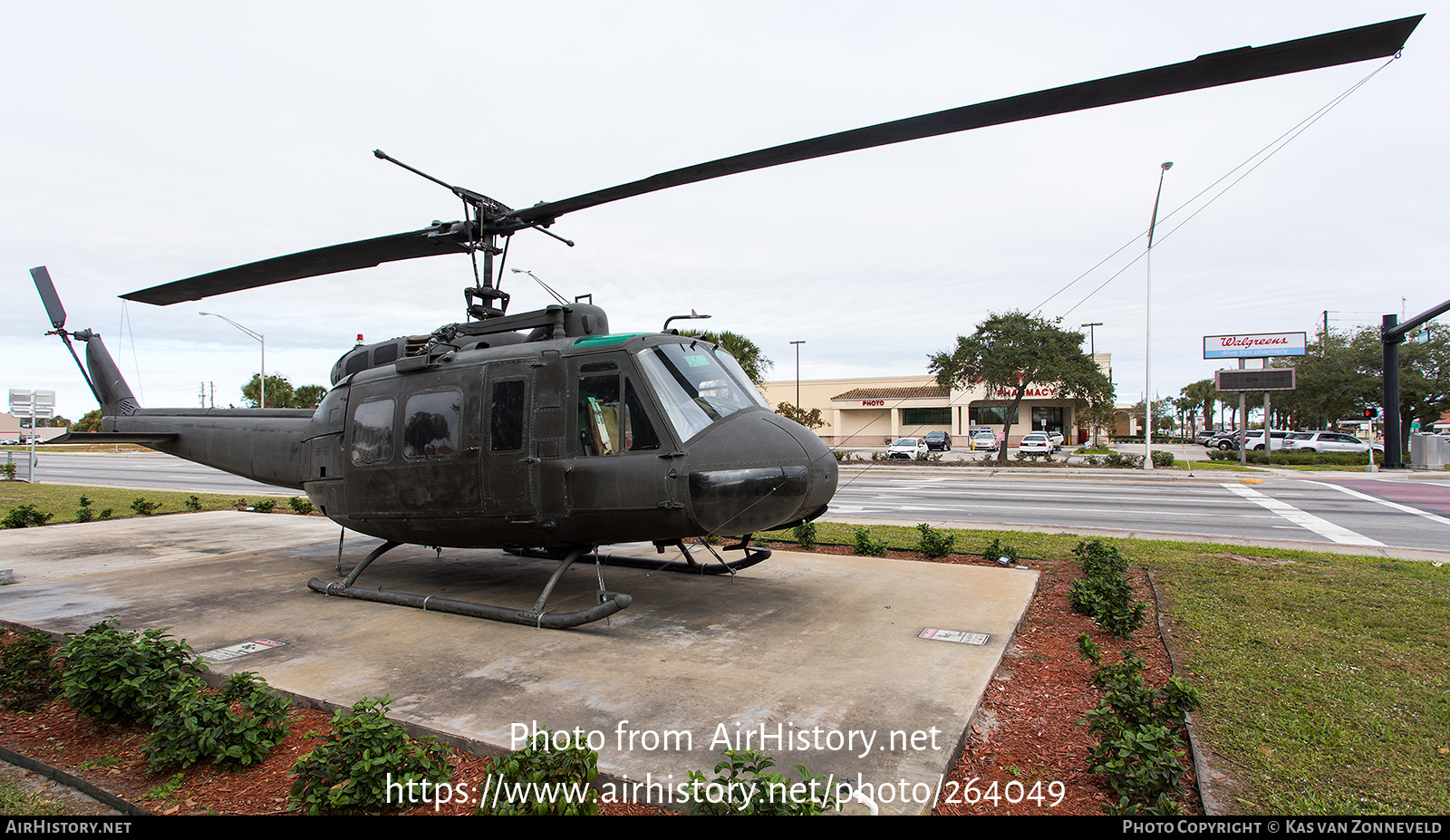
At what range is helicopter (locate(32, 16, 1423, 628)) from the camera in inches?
211

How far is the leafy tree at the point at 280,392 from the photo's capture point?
64938 mm

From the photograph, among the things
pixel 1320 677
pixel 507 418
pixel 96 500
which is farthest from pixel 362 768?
pixel 96 500

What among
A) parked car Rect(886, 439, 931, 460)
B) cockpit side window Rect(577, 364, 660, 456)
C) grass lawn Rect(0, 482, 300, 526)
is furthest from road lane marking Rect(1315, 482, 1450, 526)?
grass lawn Rect(0, 482, 300, 526)

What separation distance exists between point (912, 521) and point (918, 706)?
1015 centimetres

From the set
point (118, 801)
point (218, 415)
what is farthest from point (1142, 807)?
point (218, 415)

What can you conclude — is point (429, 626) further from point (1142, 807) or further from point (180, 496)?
point (180, 496)

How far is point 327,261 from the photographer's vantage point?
7.07 m

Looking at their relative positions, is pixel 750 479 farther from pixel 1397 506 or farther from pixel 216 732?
pixel 1397 506

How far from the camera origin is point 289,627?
20.1 feet

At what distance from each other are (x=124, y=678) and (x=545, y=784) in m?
3.02

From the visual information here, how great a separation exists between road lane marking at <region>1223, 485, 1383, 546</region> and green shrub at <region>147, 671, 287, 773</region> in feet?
47.4

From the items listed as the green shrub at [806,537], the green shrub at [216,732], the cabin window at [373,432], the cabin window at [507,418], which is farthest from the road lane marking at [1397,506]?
the green shrub at [216,732]

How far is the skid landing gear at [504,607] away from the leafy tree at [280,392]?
214 ft

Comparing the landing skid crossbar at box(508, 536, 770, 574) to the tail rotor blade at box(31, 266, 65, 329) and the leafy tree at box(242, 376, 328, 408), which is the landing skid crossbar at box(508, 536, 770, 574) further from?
the leafy tree at box(242, 376, 328, 408)
